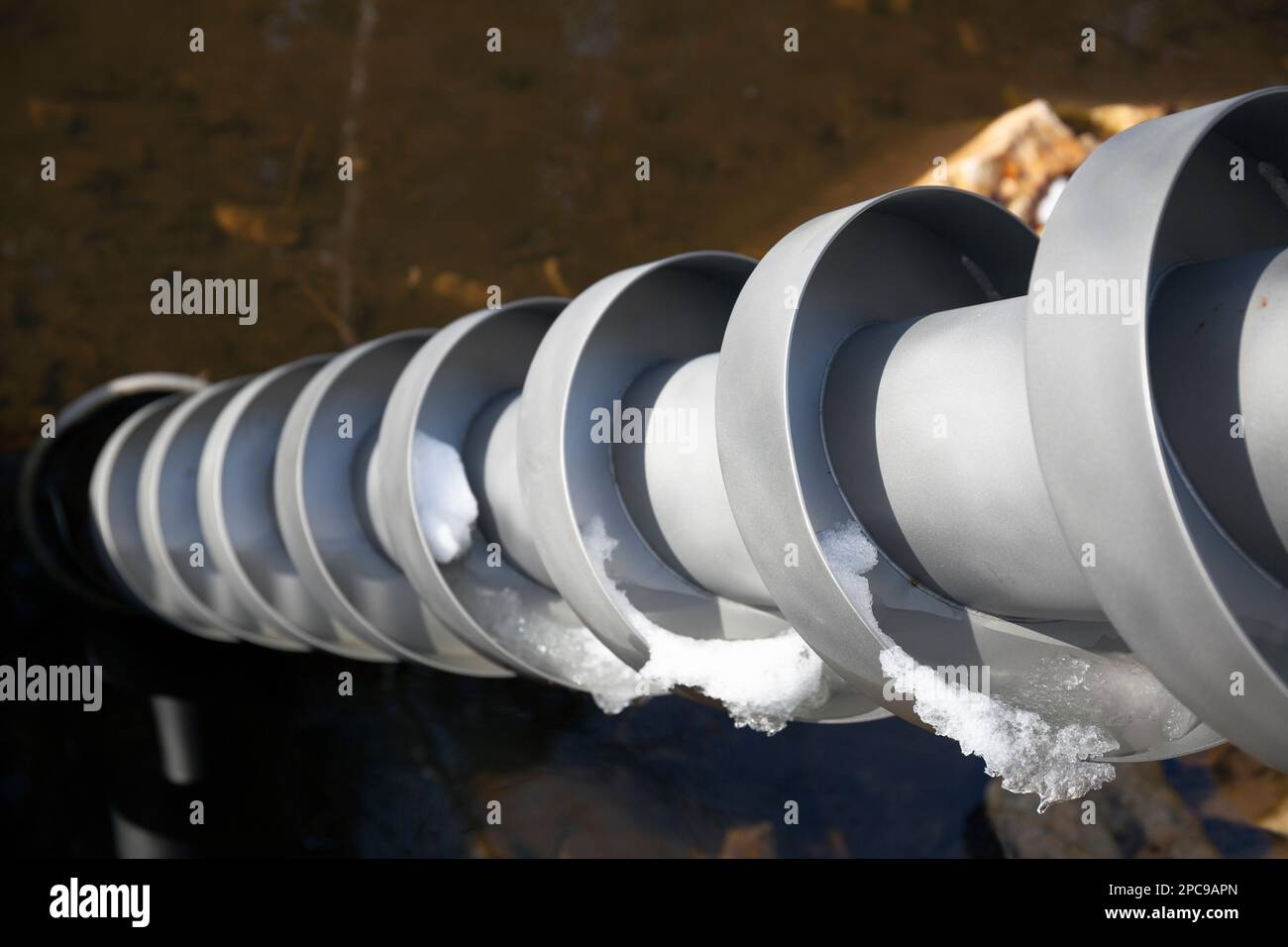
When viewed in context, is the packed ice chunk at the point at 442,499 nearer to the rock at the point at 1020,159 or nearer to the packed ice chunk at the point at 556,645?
the packed ice chunk at the point at 556,645

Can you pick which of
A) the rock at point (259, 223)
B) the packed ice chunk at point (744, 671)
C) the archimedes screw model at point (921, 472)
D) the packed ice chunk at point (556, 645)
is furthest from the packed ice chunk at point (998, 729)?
the rock at point (259, 223)

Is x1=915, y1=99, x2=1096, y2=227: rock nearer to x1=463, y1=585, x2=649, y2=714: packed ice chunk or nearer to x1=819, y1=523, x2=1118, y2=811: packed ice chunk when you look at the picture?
x1=463, y1=585, x2=649, y2=714: packed ice chunk

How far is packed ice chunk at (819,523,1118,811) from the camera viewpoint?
2.30 feet

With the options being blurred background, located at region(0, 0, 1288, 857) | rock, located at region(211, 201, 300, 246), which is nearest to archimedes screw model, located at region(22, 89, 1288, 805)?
blurred background, located at region(0, 0, 1288, 857)

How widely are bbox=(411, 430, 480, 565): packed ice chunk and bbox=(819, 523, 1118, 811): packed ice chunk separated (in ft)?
1.85

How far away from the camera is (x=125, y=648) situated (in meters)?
2.39

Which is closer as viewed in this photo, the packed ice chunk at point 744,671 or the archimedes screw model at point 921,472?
the archimedes screw model at point 921,472

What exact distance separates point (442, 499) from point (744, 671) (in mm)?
461

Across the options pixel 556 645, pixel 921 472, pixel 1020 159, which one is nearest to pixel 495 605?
pixel 556 645

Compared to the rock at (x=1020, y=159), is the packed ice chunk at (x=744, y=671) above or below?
below

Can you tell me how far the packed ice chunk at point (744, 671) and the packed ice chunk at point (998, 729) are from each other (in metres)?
0.17

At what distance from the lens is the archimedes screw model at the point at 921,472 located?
546 millimetres
